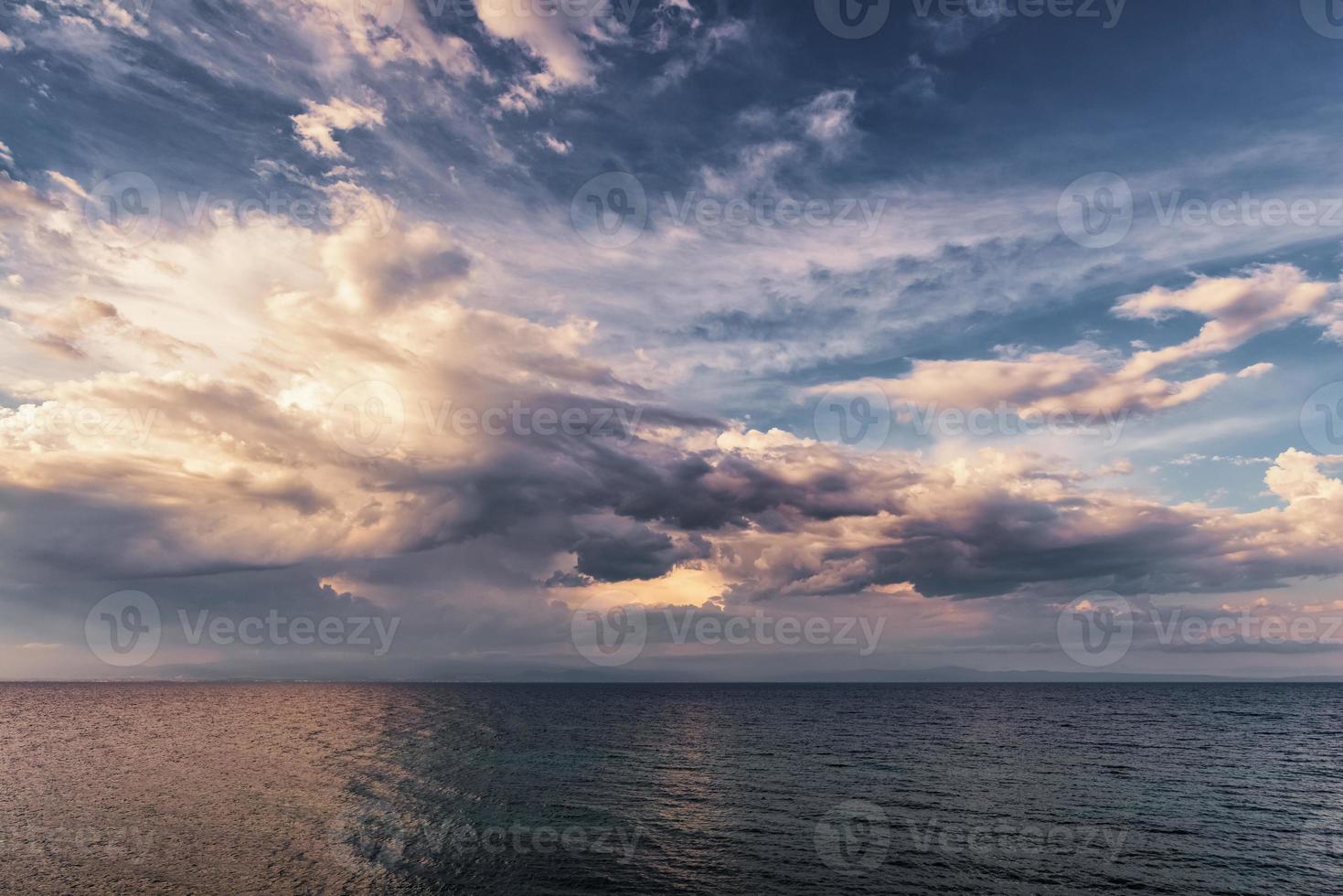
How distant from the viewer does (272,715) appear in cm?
15900

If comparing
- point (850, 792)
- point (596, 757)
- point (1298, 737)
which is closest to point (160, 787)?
point (596, 757)

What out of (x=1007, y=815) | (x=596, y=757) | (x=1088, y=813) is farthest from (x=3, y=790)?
(x=1088, y=813)

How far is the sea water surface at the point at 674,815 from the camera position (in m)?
40.4

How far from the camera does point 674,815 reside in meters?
54.2

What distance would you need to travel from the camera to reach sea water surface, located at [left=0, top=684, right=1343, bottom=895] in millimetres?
40375

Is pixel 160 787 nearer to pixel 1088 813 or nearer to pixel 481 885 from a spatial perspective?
pixel 481 885

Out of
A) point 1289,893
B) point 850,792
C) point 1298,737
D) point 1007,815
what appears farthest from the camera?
point 1298,737

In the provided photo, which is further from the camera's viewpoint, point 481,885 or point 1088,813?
point 1088,813

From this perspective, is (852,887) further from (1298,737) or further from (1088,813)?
(1298,737)

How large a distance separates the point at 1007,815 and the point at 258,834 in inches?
2180

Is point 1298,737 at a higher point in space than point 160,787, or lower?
lower

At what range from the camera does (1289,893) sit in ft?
126

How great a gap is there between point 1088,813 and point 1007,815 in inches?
273

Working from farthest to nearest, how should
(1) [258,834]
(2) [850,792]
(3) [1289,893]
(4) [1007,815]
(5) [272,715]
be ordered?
(5) [272,715] < (2) [850,792] < (4) [1007,815] < (1) [258,834] < (3) [1289,893]
